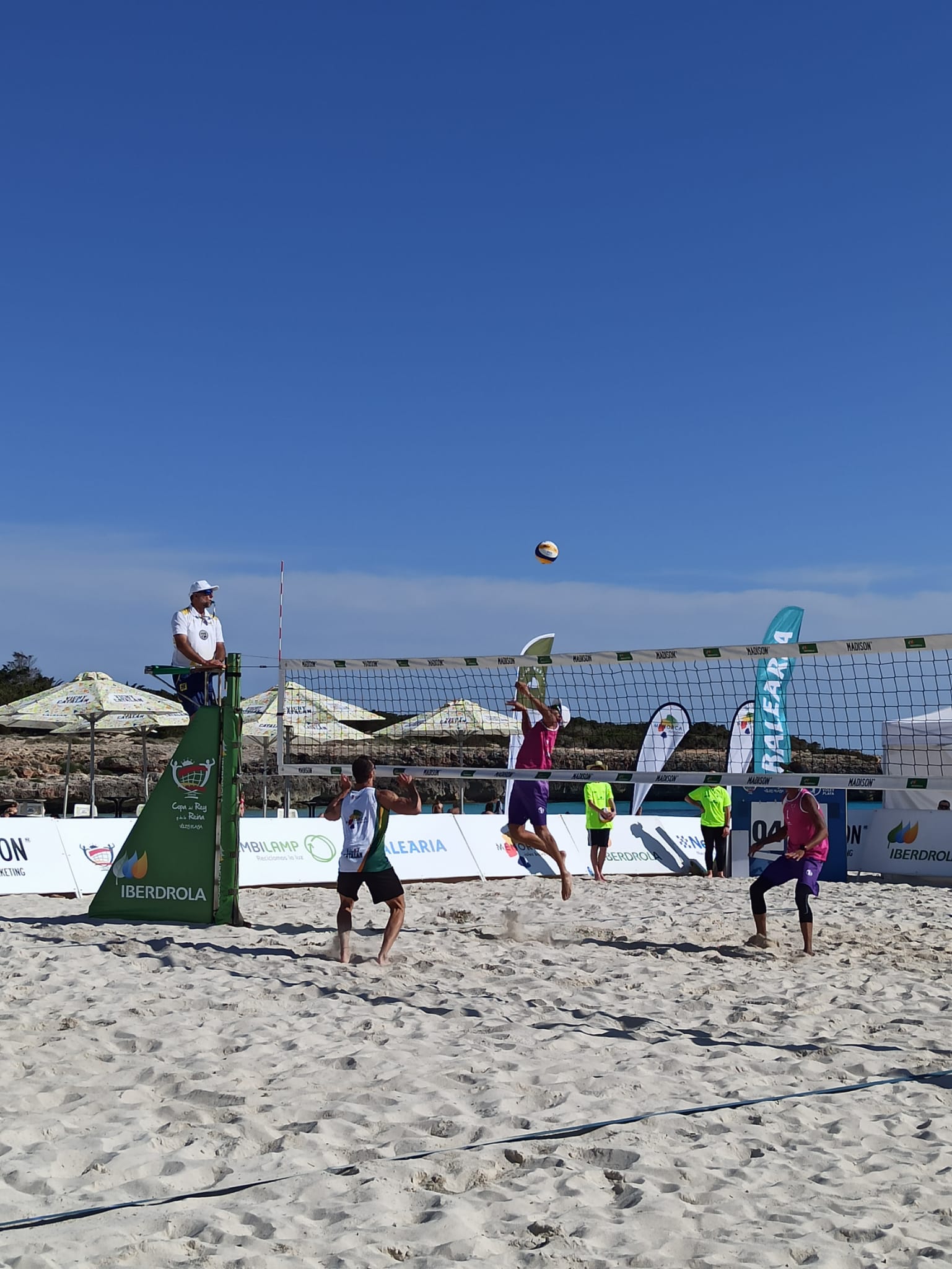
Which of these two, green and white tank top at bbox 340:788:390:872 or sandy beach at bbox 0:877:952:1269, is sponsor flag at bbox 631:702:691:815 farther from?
green and white tank top at bbox 340:788:390:872

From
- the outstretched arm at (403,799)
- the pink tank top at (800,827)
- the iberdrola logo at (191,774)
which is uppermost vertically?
the iberdrola logo at (191,774)

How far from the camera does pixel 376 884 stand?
7.07 m

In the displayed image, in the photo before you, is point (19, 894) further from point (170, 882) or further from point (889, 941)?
point (889, 941)

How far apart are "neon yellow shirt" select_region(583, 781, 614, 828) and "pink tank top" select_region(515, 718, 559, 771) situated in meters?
3.30

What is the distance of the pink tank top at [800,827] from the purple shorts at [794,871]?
7 centimetres

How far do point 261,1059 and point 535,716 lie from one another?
761 centimetres

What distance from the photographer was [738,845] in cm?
1418

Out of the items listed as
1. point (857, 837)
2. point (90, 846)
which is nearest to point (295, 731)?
point (90, 846)

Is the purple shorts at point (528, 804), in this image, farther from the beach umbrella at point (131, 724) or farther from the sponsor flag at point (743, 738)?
the beach umbrella at point (131, 724)

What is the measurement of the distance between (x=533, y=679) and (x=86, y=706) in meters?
6.89

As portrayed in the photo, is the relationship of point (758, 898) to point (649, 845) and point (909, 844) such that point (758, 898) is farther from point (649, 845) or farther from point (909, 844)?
point (909, 844)

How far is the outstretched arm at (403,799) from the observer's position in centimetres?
711

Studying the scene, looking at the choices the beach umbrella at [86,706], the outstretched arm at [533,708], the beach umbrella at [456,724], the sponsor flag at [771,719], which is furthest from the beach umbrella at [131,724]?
the outstretched arm at [533,708]

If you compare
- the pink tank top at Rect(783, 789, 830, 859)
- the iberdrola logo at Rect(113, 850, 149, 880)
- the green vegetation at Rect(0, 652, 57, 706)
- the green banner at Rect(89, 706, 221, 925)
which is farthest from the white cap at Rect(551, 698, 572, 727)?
the green vegetation at Rect(0, 652, 57, 706)
